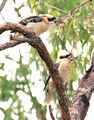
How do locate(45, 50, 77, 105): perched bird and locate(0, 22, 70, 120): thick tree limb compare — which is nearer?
locate(0, 22, 70, 120): thick tree limb

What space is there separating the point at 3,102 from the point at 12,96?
24 cm

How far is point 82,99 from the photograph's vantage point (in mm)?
2439

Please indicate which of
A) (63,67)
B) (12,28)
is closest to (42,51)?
(12,28)

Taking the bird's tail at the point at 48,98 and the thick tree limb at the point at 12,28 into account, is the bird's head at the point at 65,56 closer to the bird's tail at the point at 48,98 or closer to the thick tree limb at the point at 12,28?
the bird's tail at the point at 48,98

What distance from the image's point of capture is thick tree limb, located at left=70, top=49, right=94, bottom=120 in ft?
7.72

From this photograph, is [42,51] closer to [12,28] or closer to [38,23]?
[12,28]

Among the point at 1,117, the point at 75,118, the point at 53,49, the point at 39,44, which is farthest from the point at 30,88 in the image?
the point at 39,44

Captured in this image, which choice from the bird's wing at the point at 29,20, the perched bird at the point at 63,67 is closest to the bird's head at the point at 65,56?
the perched bird at the point at 63,67

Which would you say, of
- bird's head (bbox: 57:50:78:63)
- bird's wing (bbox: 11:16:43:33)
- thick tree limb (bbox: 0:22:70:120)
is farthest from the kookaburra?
thick tree limb (bbox: 0:22:70:120)

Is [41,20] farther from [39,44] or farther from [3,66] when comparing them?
[3,66]

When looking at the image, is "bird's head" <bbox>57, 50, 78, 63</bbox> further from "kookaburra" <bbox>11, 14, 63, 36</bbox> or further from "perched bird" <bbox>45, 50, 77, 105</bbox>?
"kookaburra" <bbox>11, 14, 63, 36</bbox>

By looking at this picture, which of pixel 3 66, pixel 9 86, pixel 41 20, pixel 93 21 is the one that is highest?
pixel 3 66

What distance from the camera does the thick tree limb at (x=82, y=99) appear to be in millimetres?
2352

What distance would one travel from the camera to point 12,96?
4.39m
